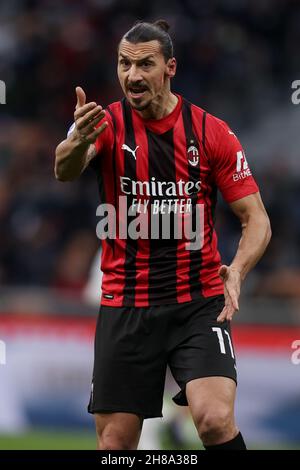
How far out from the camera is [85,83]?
1340 centimetres

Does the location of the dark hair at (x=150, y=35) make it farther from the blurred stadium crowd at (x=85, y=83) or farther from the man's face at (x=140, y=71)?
the blurred stadium crowd at (x=85, y=83)

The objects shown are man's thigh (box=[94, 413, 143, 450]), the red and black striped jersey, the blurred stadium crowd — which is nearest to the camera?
man's thigh (box=[94, 413, 143, 450])

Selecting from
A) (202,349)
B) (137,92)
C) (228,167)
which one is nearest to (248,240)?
(228,167)

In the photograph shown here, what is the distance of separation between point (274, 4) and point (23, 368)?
235 inches

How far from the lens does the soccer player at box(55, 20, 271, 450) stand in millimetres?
5793

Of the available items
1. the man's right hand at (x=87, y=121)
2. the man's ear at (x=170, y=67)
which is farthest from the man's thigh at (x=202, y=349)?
the man's ear at (x=170, y=67)

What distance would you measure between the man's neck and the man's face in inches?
3.3

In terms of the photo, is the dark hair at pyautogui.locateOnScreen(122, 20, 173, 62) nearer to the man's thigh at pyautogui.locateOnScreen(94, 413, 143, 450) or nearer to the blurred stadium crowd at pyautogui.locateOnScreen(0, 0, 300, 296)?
the man's thigh at pyautogui.locateOnScreen(94, 413, 143, 450)

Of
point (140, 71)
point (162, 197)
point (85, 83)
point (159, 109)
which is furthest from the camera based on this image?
point (85, 83)

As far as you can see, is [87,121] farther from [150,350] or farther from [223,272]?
[150,350]

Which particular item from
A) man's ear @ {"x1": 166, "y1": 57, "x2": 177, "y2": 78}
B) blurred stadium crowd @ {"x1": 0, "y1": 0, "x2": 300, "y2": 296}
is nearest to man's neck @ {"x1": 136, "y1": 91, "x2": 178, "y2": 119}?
man's ear @ {"x1": 166, "y1": 57, "x2": 177, "y2": 78}

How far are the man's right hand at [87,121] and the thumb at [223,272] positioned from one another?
89 cm

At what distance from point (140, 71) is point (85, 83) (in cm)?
770
